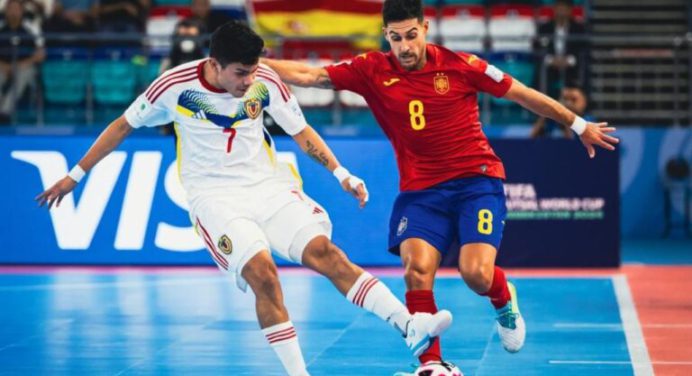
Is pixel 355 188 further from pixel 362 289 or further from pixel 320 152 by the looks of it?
pixel 362 289

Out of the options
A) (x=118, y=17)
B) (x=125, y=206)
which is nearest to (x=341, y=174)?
(x=125, y=206)

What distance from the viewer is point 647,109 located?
2034 cm

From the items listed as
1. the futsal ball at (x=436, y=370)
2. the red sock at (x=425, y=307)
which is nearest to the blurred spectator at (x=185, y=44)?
the red sock at (x=425, y=307)

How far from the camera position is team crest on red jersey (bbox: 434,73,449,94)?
9.10 m

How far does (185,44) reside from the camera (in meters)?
18.0

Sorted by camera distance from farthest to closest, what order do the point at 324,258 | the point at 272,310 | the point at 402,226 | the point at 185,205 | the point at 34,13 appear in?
the point at 34,13, the point at 185,205, the point at 402,226, the point at 324,258, the point at 272,310

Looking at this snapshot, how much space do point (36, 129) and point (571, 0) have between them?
7.60 metres

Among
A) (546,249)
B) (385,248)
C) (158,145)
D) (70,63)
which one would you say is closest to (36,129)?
(70,63)

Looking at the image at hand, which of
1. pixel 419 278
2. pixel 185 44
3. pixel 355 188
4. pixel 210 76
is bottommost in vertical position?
pixel 185 44

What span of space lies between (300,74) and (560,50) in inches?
397

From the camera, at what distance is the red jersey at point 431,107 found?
9.08 m

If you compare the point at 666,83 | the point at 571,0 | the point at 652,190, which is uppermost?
the point at 571,0

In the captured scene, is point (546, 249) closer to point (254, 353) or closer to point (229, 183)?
point (254, 353)

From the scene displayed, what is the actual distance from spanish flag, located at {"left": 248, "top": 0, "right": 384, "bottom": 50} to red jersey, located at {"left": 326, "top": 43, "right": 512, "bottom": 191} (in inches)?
403
